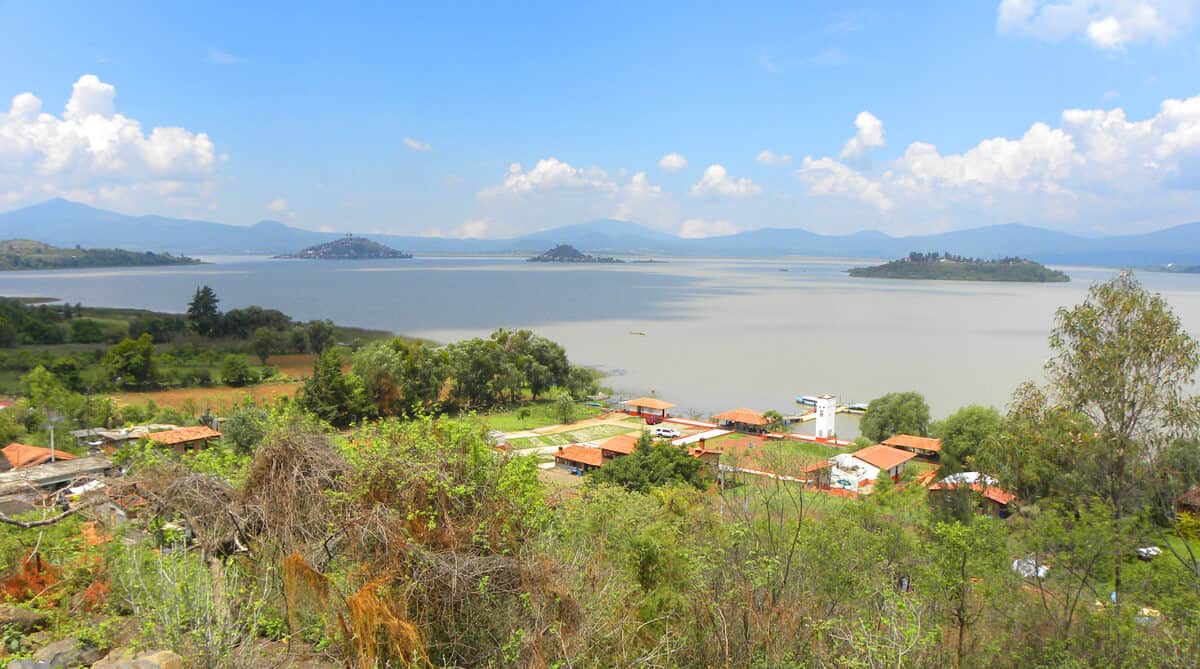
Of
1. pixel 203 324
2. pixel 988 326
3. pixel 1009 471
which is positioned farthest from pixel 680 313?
pixel 1009 471

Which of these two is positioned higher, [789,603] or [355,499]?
[355,499]

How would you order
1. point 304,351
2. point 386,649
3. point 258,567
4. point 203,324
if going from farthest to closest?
point 203,324 → point 304,351 → point 258,567 → point 386,649

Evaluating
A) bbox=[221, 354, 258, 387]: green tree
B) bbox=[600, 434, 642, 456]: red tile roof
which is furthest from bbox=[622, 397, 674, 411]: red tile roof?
bbox=[221, 354, 258, 387]: green tree

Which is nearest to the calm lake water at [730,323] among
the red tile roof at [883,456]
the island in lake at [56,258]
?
the red tile roof at [883,456]

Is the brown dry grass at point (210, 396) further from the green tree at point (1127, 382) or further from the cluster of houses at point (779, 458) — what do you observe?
the green tree at point (1127, 382)

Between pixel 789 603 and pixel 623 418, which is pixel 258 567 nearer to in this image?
pixel 789 603

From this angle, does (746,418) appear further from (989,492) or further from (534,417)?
(989,492)

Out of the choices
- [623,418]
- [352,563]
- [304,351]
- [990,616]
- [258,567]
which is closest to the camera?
[352,563]
